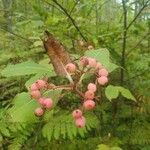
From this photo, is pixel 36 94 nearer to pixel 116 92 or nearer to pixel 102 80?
pixel 102 80

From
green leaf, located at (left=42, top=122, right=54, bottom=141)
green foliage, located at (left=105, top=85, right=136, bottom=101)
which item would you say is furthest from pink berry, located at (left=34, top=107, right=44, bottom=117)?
green leaf, located at (left=42, top=122, right=54, bottom=141)

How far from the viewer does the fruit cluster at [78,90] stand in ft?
3.41

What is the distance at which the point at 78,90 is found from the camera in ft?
3.68

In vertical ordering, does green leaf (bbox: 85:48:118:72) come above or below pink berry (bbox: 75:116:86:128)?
above

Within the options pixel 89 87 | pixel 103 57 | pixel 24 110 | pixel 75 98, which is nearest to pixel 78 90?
pixel 89 87

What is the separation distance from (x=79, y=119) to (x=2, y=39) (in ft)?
9.98

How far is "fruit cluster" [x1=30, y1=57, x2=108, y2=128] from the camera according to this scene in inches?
40.9

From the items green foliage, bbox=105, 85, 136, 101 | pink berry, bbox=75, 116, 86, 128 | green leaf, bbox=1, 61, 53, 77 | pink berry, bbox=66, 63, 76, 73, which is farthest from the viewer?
green foliage, bbox=105, 85, 136, 101

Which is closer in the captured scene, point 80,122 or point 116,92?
point 80,122

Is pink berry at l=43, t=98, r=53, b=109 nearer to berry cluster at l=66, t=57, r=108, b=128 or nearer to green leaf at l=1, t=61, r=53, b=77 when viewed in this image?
berry cluster at l=66, t=57, r=108, b=128

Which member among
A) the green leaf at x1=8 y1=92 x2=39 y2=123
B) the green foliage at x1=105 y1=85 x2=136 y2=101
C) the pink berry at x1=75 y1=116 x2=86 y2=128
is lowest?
the green foliage at x1=105 y1=85 x2=136 y2=101

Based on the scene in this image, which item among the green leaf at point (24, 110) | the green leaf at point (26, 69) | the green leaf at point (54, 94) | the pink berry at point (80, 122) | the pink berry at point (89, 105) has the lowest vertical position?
the green leaf at point (24, 110)

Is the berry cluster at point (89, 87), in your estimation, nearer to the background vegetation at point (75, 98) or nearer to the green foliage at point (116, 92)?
the green foliage at point (116, 92)

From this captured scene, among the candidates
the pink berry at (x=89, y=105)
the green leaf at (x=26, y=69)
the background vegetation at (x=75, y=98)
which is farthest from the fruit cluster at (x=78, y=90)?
the background vegetation at (x=75, y=98)
